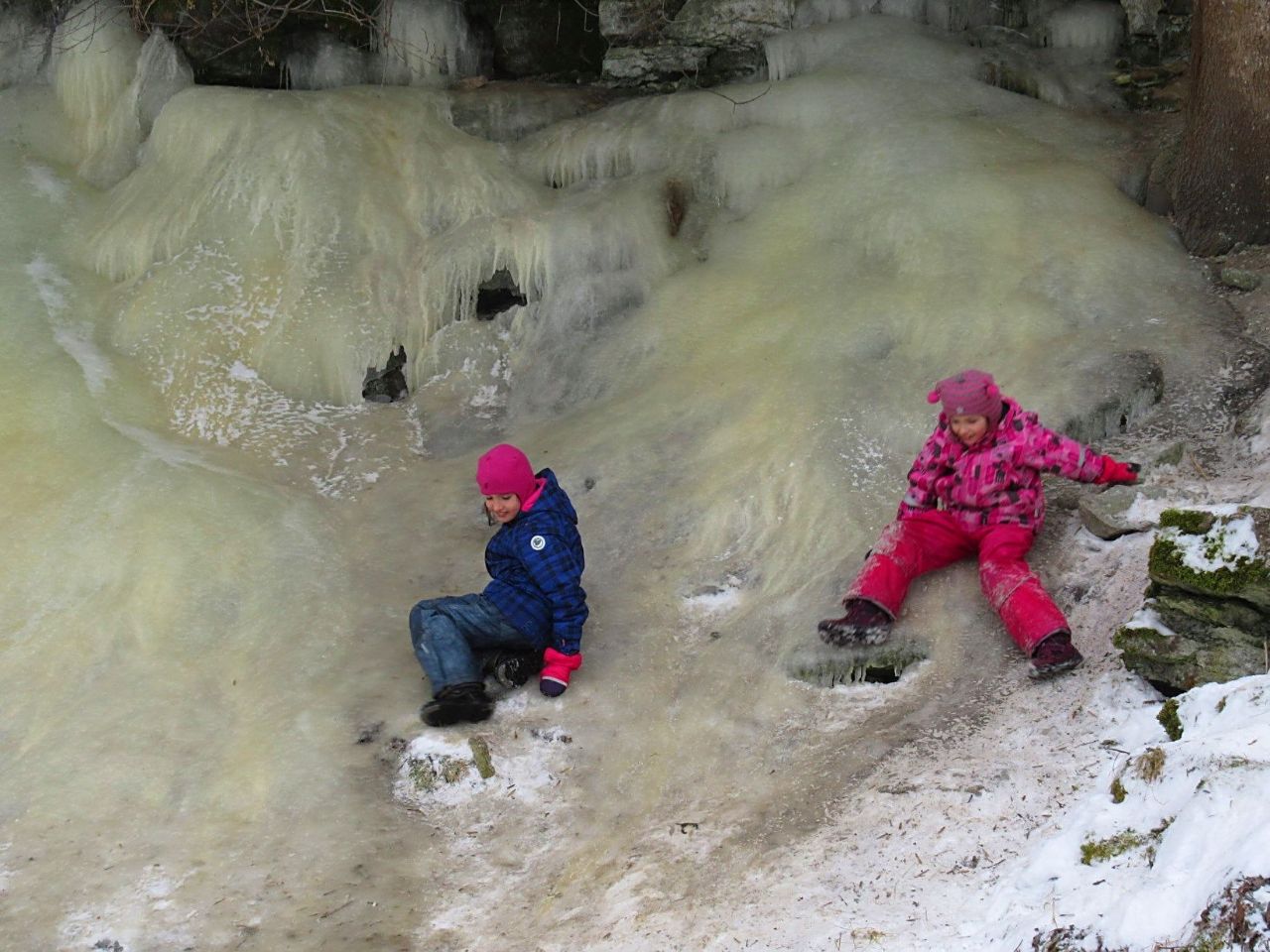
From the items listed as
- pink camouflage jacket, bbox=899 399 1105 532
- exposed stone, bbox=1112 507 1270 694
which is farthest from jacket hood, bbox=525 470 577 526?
exposed stone, bbox=1112 507 1270 694

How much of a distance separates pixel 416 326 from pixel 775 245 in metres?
2.52

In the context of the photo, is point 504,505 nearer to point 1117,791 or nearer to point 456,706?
point 456,706

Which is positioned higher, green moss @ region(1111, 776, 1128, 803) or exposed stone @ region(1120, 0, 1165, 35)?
exposed stone @ region(1120, 0, 1165, 35)

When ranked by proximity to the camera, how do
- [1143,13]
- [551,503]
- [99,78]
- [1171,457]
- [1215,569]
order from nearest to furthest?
[1215,569]
[551,503]
[1171,457]
[1143,13]
[99,78]

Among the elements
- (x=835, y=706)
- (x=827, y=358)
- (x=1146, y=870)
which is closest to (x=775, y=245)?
(x=827, y=358)

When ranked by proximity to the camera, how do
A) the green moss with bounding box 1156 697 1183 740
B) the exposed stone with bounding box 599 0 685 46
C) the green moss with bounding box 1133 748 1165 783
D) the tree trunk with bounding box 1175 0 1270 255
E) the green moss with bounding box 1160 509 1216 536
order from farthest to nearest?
1. the exposed stone with bounding box 599 0 685 46
2. the tree trunk with bounding box 1175 0 1270 255
3. the green moss with bounding box 1160 509 1216 536
4. the green moss with bounding box 1156 697 1183 740
5. the green moss with bounding box 1133 748 1165 783

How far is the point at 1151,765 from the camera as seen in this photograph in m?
4.37

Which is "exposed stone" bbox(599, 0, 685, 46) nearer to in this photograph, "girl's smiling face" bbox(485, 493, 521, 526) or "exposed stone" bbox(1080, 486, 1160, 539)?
"girl's smiling face" bbox(485, 493, 521, 526)

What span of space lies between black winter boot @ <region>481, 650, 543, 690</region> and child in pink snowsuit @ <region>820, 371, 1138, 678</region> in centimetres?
140

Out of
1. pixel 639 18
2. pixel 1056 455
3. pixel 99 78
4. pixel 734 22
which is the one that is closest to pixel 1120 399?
pixel 1056 455

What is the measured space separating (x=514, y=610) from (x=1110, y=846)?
3232mm

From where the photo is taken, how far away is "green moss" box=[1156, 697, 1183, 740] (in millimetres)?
4766

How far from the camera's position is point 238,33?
35.3 feet

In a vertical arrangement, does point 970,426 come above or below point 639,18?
below
